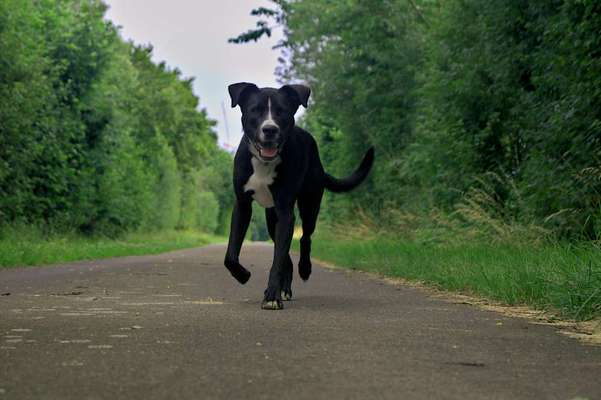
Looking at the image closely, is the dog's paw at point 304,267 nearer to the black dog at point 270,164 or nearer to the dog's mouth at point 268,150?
the black dog at point 270,164

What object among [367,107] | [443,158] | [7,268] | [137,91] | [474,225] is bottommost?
[7,268]

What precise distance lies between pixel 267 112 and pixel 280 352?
3.11 m

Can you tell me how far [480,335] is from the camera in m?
4.66

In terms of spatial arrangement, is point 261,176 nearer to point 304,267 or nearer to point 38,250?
point 304,267

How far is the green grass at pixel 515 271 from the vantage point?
573cm

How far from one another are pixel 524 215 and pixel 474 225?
5.46 feet

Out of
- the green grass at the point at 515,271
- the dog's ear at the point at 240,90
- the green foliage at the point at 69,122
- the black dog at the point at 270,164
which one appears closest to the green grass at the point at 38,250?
the green foliage at the point at 69,122

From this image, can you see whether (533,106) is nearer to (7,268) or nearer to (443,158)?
(443,158)

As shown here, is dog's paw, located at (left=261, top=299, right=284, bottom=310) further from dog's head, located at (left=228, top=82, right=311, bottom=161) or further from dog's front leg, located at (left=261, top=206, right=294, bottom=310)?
dog's head, located at (left=228, top=82, right=311, bottom=161)

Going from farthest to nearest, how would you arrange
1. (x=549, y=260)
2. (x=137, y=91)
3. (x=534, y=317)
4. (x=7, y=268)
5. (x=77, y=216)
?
1. (x=137, y=91)
2. (x=77, y=216)
3. (x=7, y=268)
4. (x=549, y=260)
5. (x=534, y=317)

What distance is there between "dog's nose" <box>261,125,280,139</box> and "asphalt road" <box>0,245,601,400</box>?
1387 millimetres

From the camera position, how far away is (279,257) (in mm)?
6438

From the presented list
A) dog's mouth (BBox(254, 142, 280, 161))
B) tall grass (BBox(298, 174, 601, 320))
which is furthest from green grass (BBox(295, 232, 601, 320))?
dog's mouth (BBox(254, 142, 280, 161))

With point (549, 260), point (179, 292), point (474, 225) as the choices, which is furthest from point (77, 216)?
point (549, 260)
